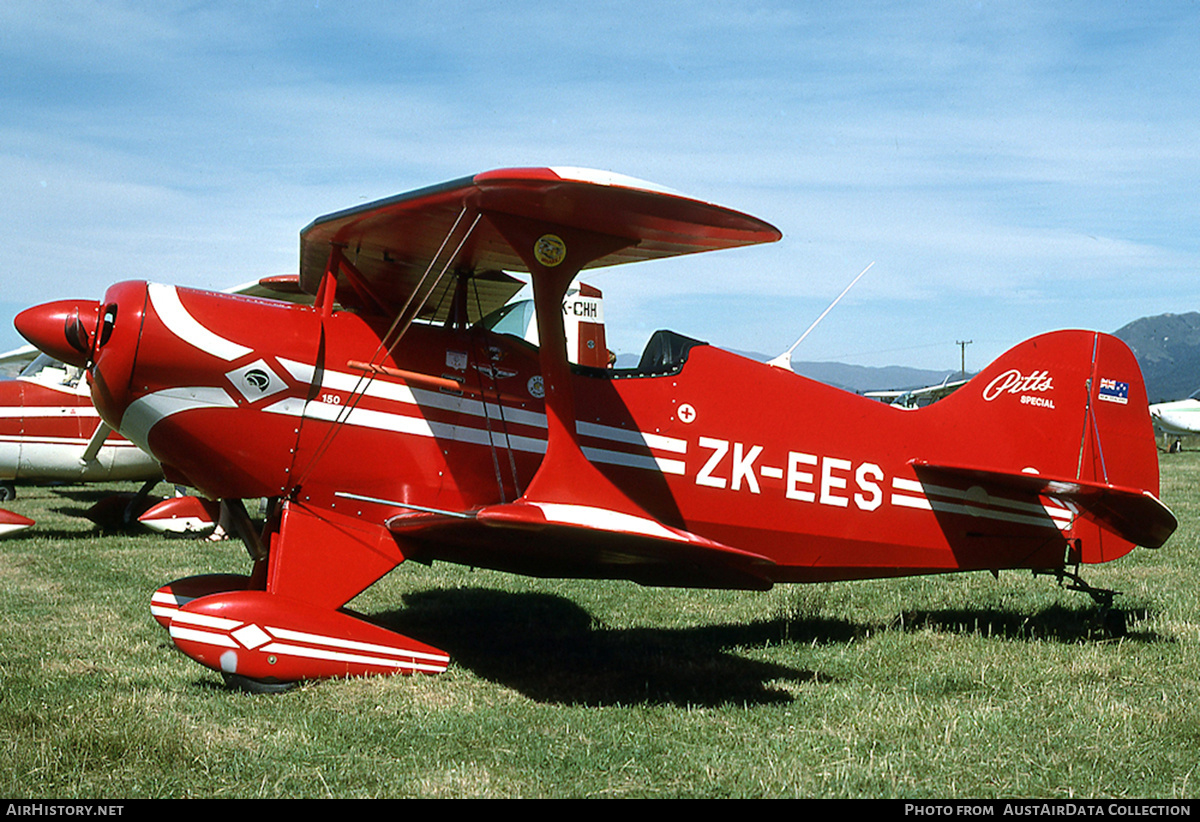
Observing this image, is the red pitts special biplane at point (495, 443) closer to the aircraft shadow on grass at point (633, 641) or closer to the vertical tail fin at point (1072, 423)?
the vertical tail fin at point (1072, 423)

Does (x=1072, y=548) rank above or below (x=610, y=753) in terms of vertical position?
above

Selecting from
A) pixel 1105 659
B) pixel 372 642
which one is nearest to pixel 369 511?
pixel 372 642

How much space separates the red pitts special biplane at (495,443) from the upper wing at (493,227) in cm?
2

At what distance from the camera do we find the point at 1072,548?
21.6ft

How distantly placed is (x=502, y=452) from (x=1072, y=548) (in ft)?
13.6

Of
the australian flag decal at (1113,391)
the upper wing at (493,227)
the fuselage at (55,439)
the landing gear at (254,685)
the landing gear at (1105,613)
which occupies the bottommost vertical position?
the landing gear at (254,685)

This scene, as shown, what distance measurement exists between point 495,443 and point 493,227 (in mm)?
1260

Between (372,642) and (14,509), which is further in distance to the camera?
(14,509)

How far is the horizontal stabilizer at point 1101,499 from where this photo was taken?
592 cm

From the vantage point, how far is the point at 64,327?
16.7 ft

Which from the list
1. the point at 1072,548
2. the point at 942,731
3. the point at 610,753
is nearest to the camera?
the point at 610,753

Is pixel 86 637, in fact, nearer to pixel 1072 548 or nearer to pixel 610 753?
pixel 610 753

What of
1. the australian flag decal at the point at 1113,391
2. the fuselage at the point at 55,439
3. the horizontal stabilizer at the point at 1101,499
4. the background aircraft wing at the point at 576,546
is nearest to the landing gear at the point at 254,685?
the background aircraft wing at the point at 576,546
